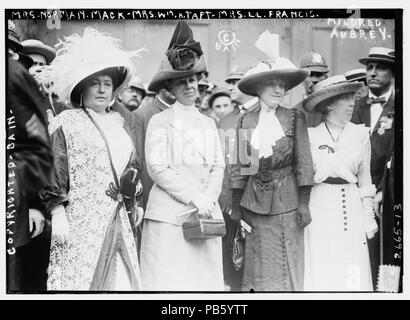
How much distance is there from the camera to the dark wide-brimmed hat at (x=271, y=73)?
295 inches

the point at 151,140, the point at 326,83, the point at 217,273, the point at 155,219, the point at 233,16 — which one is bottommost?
→ the point at 217,273

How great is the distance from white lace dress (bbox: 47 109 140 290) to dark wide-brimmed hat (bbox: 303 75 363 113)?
68.6 inches

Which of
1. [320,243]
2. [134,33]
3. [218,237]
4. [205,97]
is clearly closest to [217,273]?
[218,237]

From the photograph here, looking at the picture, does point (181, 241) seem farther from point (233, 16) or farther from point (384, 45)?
point (384, 45)

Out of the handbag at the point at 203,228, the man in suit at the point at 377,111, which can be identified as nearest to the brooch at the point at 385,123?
the man in suit at the point at 377,111

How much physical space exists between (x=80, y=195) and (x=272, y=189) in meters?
1.65

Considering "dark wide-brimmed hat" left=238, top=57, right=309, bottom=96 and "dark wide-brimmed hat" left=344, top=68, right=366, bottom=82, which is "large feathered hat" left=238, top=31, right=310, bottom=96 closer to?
"dark wide-brimmed hat" left=238, top=57, right=309, bottom=96

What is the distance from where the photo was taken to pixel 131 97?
296 inches

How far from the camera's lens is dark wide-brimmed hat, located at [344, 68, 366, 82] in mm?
7584

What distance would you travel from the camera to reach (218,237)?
748 cm

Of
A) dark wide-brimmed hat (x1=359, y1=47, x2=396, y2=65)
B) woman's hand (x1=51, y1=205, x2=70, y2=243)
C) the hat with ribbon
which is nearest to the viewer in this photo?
woman's hand (x1=51, y1=205, x2=70, y2=243)

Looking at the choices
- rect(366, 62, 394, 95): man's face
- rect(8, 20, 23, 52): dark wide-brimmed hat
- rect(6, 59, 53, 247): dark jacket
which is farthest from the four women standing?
rect(8, 20, 23, 52): dark wide-brimmed hat

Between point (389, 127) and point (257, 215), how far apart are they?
140 centimetres

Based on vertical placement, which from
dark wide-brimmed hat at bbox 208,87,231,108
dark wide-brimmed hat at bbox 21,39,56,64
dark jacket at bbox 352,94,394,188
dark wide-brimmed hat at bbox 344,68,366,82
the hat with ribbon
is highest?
dark wide-brimmed hat at bbox 21,39,56,64
